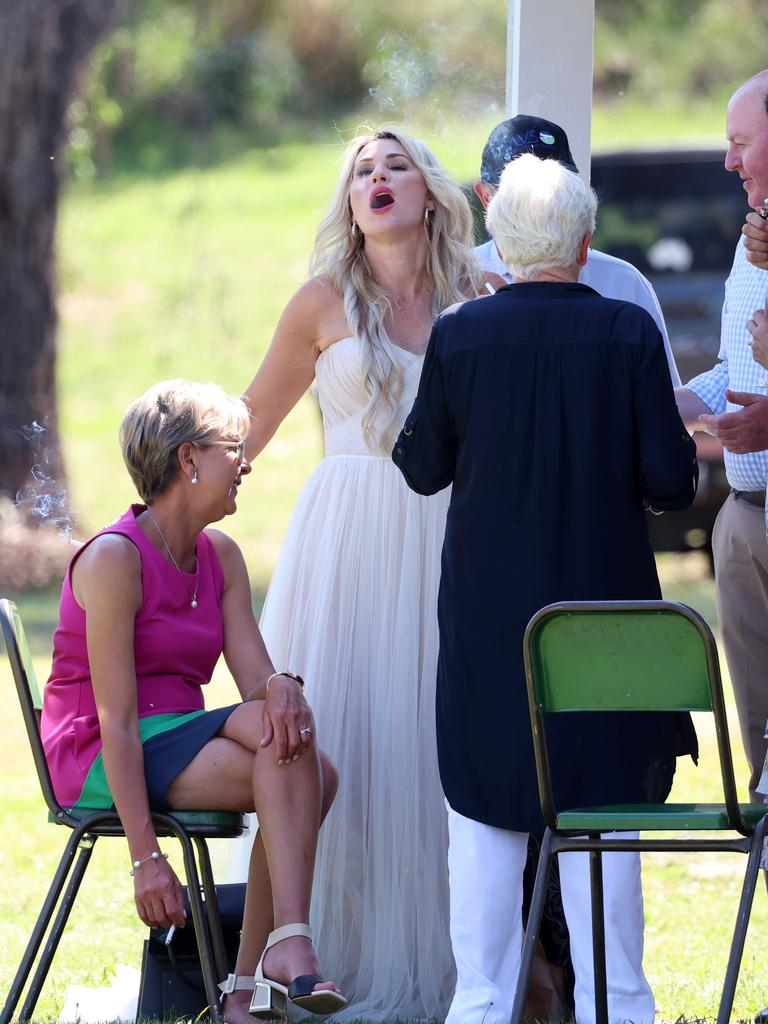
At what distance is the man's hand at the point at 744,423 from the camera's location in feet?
11.3

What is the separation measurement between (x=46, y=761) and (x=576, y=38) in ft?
7.54

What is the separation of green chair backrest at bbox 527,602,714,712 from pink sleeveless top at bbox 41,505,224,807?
0.89m

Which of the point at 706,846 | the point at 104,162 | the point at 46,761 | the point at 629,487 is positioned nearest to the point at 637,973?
the point at 706,846

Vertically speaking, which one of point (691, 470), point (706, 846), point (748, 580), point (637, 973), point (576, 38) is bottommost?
point (637, 973)

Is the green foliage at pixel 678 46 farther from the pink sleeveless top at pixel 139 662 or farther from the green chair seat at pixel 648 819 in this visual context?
the green chair seat at pixel 648 819

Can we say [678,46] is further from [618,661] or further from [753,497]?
[618,661]

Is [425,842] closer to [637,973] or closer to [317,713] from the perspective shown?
[317,713]

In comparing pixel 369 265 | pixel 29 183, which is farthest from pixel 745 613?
pixel 29 183

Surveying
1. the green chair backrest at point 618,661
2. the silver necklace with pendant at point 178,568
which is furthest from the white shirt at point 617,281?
the green chair backrest at point 618,661

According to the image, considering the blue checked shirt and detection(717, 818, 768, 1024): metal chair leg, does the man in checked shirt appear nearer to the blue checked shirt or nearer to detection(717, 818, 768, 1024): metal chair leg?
the blue checked shirt

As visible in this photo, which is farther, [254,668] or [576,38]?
[576,38]

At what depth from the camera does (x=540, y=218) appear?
305 cm

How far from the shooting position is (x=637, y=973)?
3.17 metres

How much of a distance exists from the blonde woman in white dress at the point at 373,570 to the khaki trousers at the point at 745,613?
2.27ft
